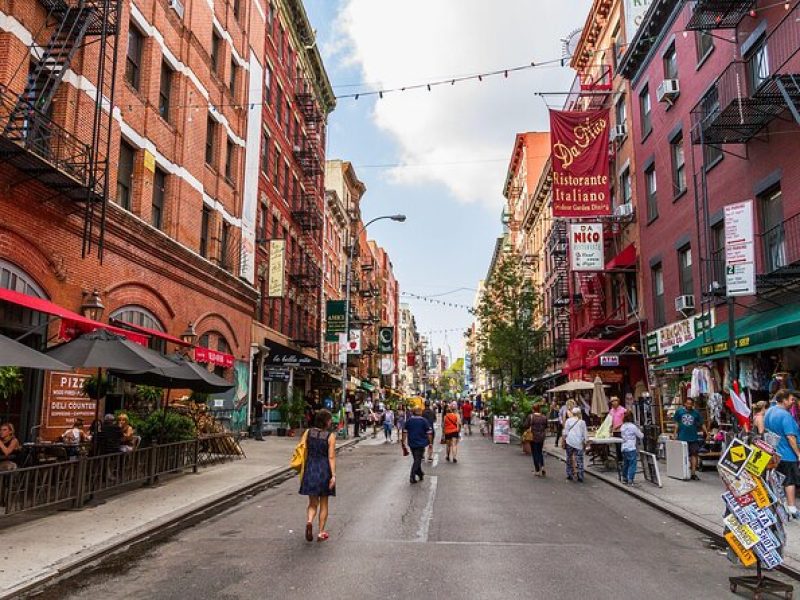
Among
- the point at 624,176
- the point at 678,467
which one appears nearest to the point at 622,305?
the point at 624,176

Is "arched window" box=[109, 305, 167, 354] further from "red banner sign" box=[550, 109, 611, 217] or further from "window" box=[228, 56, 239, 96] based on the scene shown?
"red banner sign" box=[550, 109, 611, 217]

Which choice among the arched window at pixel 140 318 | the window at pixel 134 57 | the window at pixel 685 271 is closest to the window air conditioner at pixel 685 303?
the window at pixel 685 271

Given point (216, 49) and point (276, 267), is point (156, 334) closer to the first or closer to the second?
point (216, 49)

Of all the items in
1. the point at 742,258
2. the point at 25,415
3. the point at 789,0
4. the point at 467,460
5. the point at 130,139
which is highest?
the point at 789,0

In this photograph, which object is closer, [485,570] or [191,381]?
[485,570]

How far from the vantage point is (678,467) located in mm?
14703

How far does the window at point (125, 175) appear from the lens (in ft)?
60.1

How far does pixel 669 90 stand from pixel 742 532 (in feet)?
58.9

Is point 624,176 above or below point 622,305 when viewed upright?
above

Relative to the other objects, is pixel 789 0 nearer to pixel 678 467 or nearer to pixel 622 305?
pixel 678 467

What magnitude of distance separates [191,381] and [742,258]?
11.5m

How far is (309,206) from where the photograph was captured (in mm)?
39438

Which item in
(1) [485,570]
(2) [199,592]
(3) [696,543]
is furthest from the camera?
(3) [696,543]

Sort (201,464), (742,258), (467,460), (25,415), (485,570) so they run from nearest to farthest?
1. (485,570)
2. (742,258)
3. (25,415)
4. (201,464)
5. (467,460)
